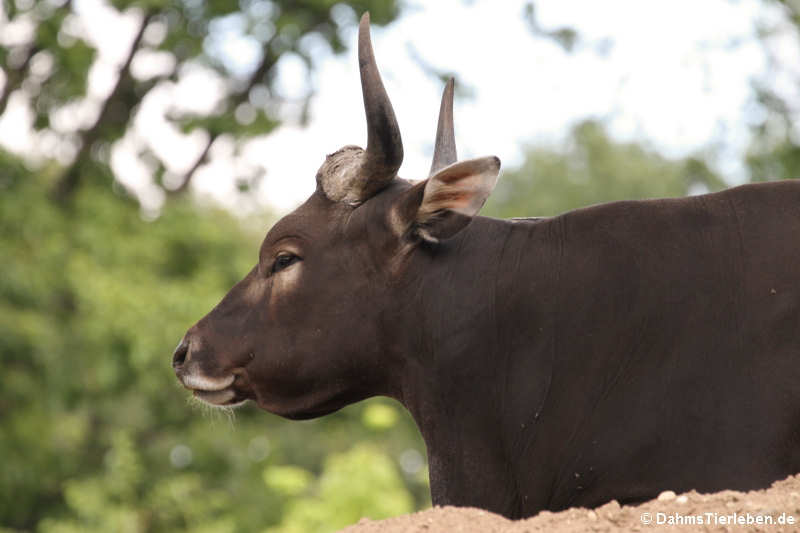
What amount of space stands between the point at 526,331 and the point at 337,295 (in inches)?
36.3

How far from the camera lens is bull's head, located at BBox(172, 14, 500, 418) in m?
5.90

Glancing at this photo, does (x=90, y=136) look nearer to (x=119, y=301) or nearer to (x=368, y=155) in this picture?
(x=119, y=301)

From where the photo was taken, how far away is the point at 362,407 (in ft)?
82.1

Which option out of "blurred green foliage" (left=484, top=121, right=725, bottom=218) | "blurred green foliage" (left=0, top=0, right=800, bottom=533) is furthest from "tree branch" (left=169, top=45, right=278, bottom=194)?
"blurred green foliage" (left=484, top=121, right=725, bottom=218)

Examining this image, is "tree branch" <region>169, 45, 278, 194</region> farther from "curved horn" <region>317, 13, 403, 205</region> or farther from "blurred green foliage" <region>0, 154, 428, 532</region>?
"curved horn" <region>317, 13, 403, 205</region>

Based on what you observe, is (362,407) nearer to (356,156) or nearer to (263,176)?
(263,176)

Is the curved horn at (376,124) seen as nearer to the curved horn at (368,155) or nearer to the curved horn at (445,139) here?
the curved horn at (368,155)

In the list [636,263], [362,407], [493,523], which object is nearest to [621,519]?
[493,523]

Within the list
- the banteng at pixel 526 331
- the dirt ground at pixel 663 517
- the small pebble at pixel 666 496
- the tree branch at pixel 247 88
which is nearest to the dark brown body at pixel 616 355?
the banteng at pixel 526 331

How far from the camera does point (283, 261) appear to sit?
20.3ft

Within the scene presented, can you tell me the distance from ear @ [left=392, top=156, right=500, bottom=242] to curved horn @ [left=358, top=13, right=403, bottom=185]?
0.61 feet

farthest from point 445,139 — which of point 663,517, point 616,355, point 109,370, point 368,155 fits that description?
point 109,370

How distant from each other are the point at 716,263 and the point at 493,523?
151 cm

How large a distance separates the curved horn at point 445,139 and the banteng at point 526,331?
0.08m
